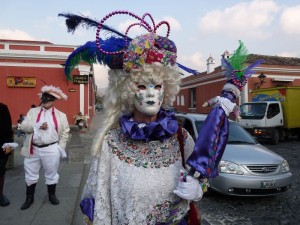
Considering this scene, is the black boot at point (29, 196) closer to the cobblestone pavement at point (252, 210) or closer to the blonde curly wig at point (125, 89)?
the cobblestone pavement at point (252, 210)

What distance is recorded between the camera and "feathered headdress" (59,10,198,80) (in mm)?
2004

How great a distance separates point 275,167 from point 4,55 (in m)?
16.1

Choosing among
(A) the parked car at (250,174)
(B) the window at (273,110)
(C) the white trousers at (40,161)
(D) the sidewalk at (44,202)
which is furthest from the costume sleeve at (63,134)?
(B) the window at (273,110)

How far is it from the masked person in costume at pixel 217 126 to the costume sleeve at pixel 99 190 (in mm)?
571

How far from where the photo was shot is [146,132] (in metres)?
1.96

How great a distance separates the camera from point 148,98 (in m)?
2.03

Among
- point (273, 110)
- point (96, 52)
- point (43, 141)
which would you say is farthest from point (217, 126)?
point (273, 110)

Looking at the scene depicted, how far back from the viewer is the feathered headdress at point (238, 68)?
1.90 metres

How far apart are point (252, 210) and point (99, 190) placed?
3.97 metres

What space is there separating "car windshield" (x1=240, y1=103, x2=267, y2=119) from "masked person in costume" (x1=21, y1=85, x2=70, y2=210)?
10.7 metres

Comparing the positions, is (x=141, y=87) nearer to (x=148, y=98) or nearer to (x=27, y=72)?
(x=148, y=98)

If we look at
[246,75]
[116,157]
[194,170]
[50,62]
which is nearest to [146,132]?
[116,157]

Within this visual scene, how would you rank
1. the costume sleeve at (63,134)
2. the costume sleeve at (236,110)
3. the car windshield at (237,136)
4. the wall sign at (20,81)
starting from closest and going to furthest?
the costume sleeve at (236,110) → the costume sleeve at (63,134) → the car windshield at (237,136) → the wall sign at (20,81)

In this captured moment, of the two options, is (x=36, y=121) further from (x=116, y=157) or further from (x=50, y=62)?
(x=50, y=62)
